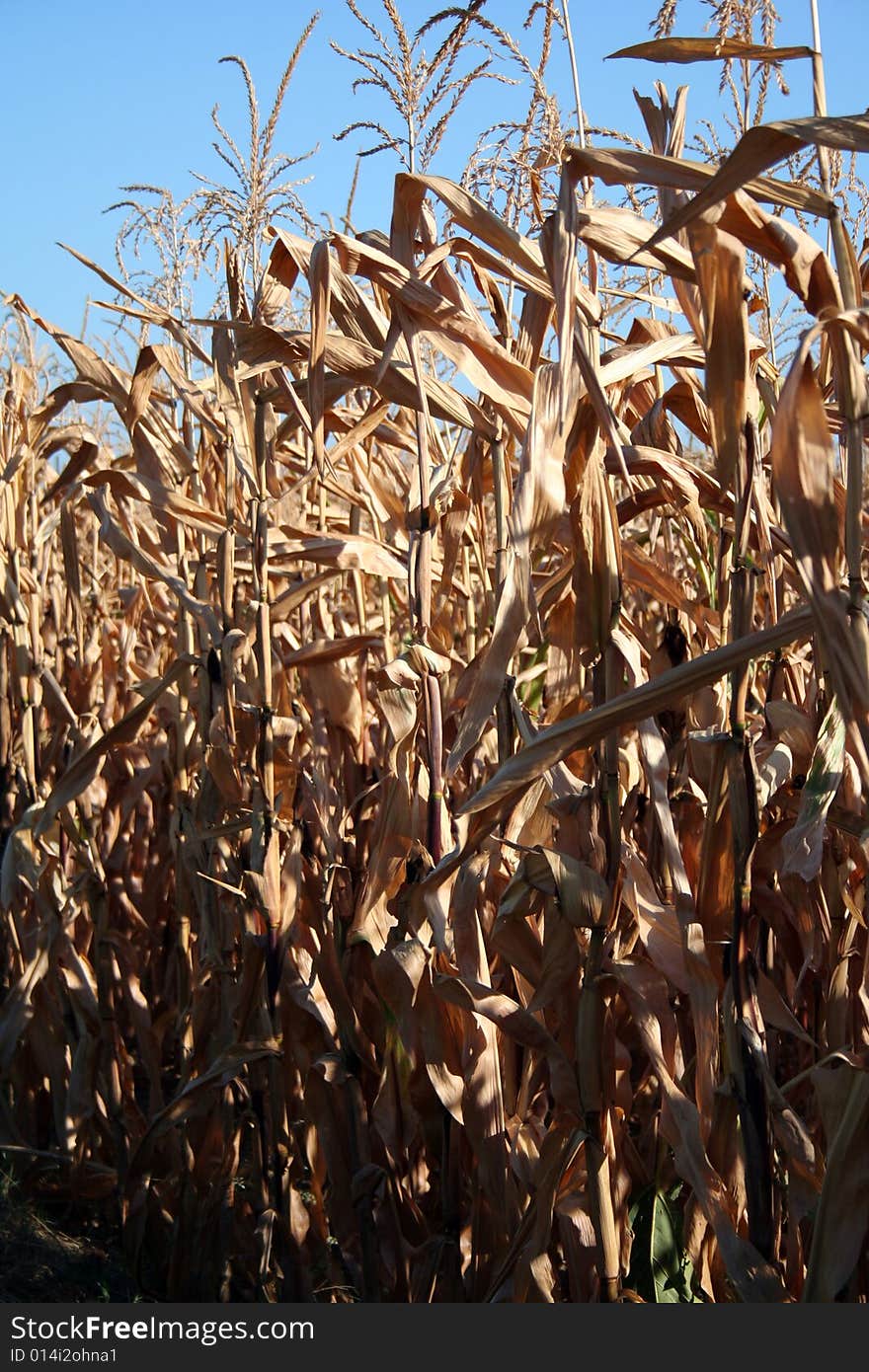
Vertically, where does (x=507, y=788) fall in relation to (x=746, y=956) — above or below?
above

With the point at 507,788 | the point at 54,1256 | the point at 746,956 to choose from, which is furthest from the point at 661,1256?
the point at 54,1256

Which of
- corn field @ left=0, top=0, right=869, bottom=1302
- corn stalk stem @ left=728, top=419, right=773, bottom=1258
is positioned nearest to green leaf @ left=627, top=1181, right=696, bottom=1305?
corn field @ left=0, top=0, right=869, bottom=1302

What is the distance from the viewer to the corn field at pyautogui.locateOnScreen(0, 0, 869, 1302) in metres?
1.25

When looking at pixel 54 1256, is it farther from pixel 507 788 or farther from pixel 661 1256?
pixel 507 788

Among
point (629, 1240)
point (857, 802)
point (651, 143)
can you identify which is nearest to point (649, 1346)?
point (629, 1240)

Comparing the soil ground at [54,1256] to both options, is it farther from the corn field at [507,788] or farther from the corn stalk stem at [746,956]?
the corn stalk stem at [746,956]

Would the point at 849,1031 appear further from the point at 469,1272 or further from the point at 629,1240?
the point at 469,1272

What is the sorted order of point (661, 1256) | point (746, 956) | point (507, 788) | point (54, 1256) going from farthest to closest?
point (54, 1256)
point (661, 1256)
point (746, 956)
point (507, 788)

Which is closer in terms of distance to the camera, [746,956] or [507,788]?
[507,788]

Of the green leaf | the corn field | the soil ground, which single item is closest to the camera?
the corn field

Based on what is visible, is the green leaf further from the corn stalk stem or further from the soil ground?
the soil ground

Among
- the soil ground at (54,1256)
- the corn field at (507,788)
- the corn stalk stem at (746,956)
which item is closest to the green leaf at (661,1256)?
the corn field at (507,788)

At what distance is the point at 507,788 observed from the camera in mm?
1206

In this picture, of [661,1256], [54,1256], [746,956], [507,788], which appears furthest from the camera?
[54,1256]
